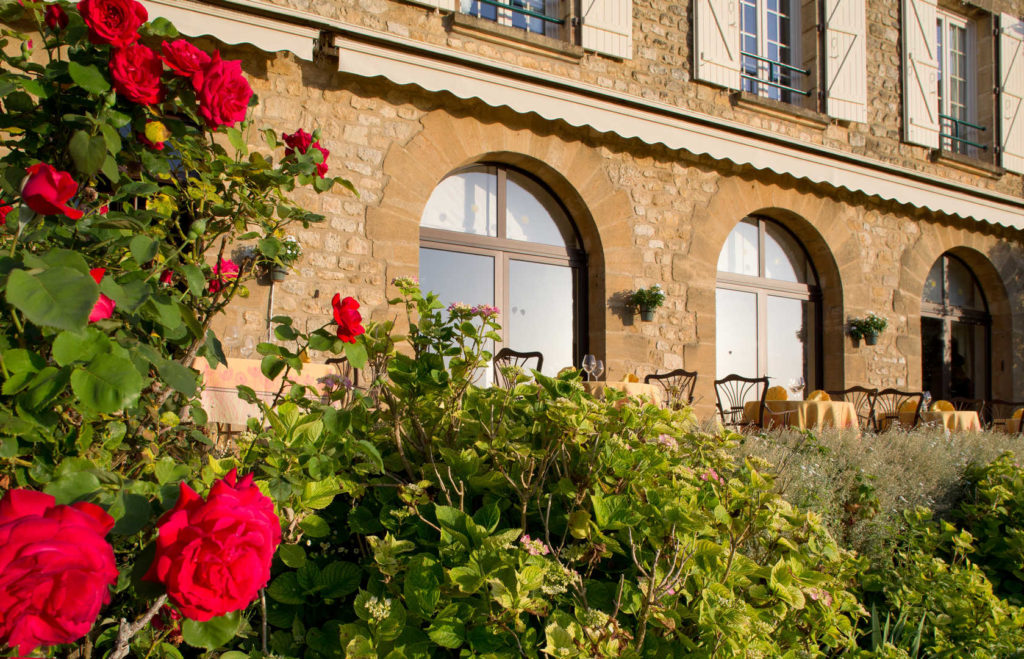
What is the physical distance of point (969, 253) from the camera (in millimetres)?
10133

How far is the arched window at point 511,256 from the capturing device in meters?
6.79

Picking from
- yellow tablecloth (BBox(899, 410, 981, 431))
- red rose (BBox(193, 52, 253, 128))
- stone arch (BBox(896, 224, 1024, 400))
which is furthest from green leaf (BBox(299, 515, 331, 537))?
stone arch (BBox(896, 224, 1024, 400))

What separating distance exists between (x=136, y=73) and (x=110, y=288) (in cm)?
50

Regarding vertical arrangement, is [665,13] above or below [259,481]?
above

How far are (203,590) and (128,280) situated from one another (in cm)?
49

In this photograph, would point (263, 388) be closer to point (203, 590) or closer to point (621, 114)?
point (203, 590)

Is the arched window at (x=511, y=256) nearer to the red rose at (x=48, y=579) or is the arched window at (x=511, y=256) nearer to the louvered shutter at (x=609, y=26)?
the louvered shutter at (x=609, y=26)

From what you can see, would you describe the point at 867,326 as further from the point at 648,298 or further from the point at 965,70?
the point at 965,70

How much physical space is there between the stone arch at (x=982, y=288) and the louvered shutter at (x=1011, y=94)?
132cm

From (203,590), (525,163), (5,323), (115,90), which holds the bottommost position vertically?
(203,590)

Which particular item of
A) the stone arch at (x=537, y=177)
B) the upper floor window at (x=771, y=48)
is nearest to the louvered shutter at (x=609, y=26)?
the stone arch at (x=537, y=177)

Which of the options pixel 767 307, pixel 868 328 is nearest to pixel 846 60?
pixel 767 307

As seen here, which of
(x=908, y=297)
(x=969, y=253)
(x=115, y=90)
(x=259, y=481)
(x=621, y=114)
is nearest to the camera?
(x=259, y=481)

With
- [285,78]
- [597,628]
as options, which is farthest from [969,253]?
[597,628]
